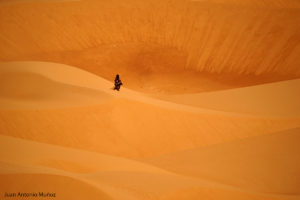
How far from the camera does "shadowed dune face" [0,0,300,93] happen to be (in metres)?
7.08

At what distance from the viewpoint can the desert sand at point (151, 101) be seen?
284cm

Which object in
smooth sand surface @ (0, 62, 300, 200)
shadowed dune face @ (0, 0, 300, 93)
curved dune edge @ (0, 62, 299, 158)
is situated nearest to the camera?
smooth sand surface @ (0, 62, 300, 200)

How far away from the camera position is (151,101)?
16.4ft

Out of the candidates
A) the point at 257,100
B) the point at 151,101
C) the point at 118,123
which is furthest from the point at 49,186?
the point at 257,100

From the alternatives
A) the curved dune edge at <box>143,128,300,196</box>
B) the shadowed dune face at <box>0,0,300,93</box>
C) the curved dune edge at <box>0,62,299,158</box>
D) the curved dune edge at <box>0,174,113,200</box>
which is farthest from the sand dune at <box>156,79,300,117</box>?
the curved dune edge at <box>0,174,113,200</box>

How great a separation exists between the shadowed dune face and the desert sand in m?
0.03

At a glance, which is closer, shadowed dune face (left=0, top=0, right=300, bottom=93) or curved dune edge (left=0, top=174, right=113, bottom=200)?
curved dune edge (left=0, top=174, right=113, bottom=200)

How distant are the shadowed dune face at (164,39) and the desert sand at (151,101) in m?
0.03

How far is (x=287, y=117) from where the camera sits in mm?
4387

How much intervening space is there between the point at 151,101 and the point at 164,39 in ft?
11.0

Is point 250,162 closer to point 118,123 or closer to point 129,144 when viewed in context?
point 129,144

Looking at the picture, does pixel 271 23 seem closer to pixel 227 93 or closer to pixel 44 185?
pixel 227 93

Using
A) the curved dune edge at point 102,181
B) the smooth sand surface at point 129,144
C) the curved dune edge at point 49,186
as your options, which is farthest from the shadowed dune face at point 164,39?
the curved dune edge at point 49,186

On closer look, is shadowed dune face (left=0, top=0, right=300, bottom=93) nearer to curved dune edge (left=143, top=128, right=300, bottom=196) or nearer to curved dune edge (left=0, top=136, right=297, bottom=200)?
curved dune edge (left=143, top=128, right=300, bottom=196)
